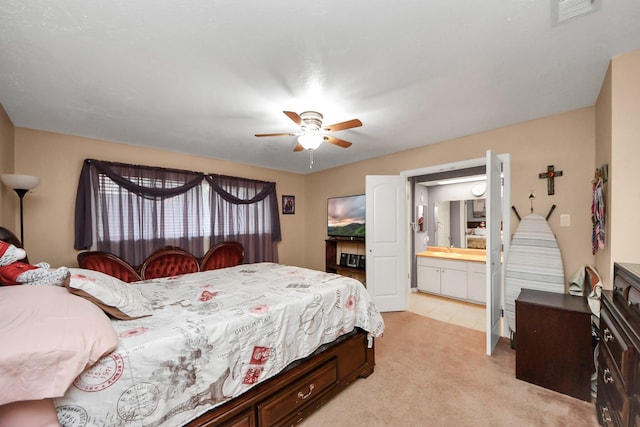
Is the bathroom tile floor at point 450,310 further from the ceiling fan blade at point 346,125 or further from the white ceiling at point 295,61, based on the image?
the ceiling fan blade at point 346,125

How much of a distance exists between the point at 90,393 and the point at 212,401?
0.56m

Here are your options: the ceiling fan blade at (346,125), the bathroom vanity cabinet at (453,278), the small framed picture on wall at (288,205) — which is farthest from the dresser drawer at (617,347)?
the small framed picture on wall at (288,205)

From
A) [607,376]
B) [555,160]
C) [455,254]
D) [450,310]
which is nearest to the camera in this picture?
[607,376]

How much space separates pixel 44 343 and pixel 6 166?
2758 millimetres

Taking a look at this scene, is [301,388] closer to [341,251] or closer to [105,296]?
[105,296]

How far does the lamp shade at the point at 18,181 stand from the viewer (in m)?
2.26

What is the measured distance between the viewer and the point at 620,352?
4.20ft

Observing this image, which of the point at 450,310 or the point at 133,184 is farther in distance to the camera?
the point at 450,310

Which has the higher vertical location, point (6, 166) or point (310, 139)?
point (310, 139)

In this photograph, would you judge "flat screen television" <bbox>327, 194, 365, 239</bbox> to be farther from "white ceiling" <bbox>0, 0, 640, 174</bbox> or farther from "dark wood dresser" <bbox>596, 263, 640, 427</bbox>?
"dark wood dresser" <bbox>596, 263, 640, 427</bbox>

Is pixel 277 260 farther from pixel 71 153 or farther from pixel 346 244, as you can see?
pixel 71 153

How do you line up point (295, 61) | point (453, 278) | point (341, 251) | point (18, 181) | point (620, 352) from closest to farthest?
point (620, 352)
point (295, 61)
point (18, 181)
point (453, 278)
point (341, 251)

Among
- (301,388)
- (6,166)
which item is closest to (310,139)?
(301,388)

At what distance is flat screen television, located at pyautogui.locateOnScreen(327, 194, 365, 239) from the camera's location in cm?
457
